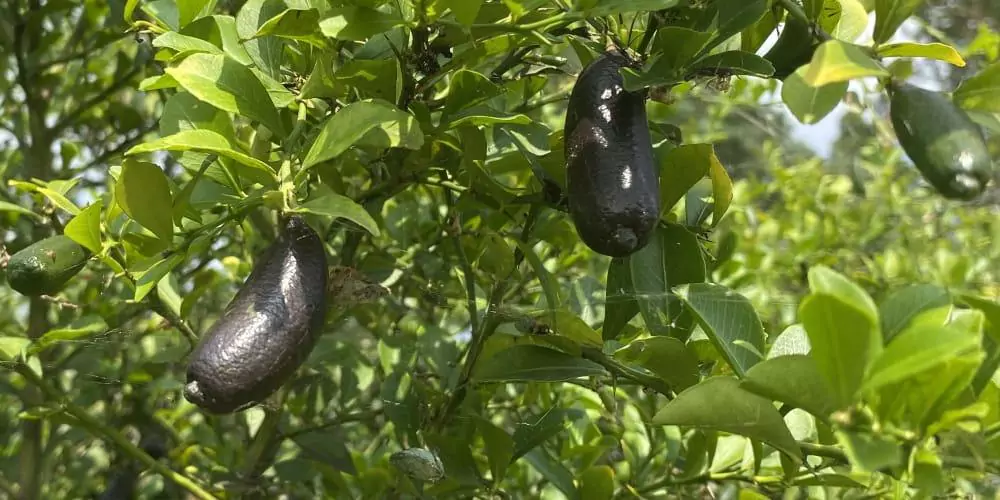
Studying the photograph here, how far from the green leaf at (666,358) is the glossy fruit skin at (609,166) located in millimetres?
81

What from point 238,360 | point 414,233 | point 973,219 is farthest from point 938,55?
point 973,219

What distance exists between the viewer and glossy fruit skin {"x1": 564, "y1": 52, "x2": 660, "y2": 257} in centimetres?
50

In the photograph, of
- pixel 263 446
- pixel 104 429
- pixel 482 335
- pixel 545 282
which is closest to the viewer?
pixel 545 282

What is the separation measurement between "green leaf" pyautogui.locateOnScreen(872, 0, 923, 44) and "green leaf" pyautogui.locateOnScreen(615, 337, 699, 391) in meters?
0.24

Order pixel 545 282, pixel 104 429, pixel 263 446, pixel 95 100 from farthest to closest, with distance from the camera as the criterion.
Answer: pixel 95 100 < pixel 263 446 < pixel 104 429 < pixel 545 282

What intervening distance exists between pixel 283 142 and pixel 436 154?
19cm

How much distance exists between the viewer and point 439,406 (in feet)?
2.85

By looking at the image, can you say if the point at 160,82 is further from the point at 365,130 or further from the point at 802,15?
the point at 802,15

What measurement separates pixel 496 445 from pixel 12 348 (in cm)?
49

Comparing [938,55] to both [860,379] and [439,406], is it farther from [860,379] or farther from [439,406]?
[439,406]

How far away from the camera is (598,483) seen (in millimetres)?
806

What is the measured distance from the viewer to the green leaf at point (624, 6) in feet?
1.62

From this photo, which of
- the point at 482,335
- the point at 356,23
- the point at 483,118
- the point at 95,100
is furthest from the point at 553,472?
the point at 95,100

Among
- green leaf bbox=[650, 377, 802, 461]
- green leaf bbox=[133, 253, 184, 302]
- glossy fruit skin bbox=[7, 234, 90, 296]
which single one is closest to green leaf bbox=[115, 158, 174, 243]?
green leaf bbox=[133, 253, 184, 302]
